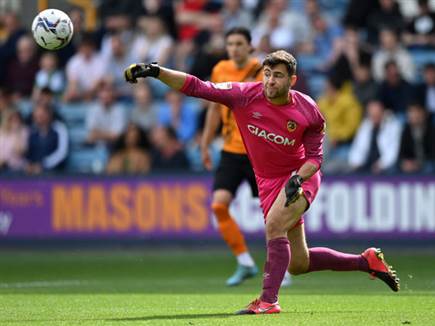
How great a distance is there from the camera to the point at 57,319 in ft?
30.8

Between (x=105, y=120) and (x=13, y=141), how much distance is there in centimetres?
162

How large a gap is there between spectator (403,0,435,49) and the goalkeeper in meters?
11.1

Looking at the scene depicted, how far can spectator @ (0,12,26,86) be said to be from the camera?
22.1 metres

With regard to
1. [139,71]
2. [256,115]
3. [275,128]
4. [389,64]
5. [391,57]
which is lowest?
[275,128]

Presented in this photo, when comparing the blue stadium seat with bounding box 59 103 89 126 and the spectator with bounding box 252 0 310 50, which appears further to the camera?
the blue stadium seat with bounding box 59 103 89 126

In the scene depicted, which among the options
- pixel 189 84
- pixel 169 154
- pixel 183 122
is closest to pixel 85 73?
pixel 183 122

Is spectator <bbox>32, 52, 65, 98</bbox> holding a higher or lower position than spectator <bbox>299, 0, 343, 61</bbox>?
lower

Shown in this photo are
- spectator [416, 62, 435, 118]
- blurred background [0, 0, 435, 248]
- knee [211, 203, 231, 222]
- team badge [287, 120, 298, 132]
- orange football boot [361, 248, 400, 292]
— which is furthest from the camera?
spectator [416, 62, 435, 118]

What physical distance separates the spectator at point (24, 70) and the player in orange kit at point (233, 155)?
891cm

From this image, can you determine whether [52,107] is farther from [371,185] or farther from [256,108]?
[256,108]

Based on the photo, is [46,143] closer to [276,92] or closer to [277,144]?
[277,144]

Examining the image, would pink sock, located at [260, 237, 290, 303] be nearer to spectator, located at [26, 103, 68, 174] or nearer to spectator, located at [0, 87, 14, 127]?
spectator, located at [26, 103, 68, 174]

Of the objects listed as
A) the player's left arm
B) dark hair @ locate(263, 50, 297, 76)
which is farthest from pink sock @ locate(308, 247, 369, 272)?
dark hair @ locate(263, 50, 297, 76)

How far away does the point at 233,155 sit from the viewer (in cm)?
1343
